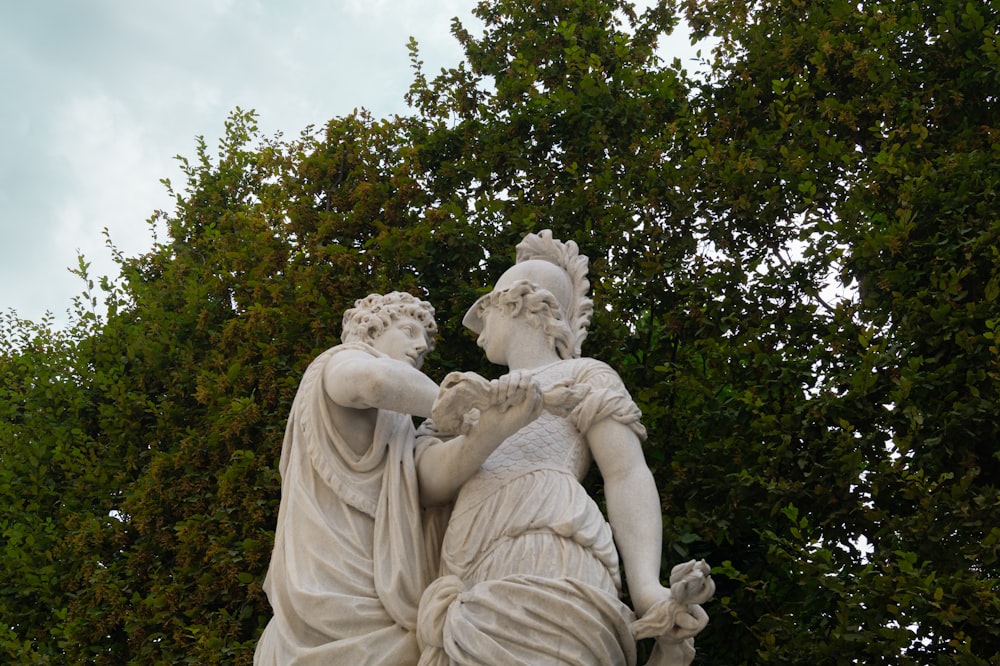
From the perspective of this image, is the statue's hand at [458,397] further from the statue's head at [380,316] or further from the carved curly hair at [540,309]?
the carved curly hair at [540,309]

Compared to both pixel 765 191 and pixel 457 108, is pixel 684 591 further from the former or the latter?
pixel 457 108

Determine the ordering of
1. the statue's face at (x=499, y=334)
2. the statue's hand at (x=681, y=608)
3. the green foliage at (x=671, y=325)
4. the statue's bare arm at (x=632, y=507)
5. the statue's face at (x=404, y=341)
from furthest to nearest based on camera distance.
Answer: the green foliage at (x=671, y=325)
the statue's face at (x=499, y=334)
the statue's face at (x=404, y=341)
the statue's bare arm at (x=632, y=507)
the statue's hand at (x=681, y=608)

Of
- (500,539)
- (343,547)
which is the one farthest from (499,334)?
(343,547)

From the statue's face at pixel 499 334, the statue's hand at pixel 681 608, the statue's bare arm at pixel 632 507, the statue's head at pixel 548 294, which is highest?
the statue's head at pixel 548 294

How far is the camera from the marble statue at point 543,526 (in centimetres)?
400

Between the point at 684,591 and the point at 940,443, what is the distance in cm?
335

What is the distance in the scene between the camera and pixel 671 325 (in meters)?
8.22

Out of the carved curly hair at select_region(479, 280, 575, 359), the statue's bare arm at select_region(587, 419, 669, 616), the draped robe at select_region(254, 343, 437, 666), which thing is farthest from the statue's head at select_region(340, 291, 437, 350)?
the statue's bare arm at select_region(587, 419, 669, 616)

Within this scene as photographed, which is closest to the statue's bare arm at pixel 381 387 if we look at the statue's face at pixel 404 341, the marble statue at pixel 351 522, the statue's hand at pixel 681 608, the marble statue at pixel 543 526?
the marble statue at pixel 351 522

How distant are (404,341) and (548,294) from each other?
606 mm

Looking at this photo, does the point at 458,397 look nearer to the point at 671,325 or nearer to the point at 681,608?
the point at 681,608

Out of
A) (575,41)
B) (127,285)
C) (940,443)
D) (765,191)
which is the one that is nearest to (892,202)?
(765,191)

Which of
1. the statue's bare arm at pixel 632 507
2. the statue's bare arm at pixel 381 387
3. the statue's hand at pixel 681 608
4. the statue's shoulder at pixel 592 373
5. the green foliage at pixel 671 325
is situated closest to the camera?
the statue's hand at pixel 681 608

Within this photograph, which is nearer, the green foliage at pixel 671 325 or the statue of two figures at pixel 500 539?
the statue of two figures at pixel 500 539
